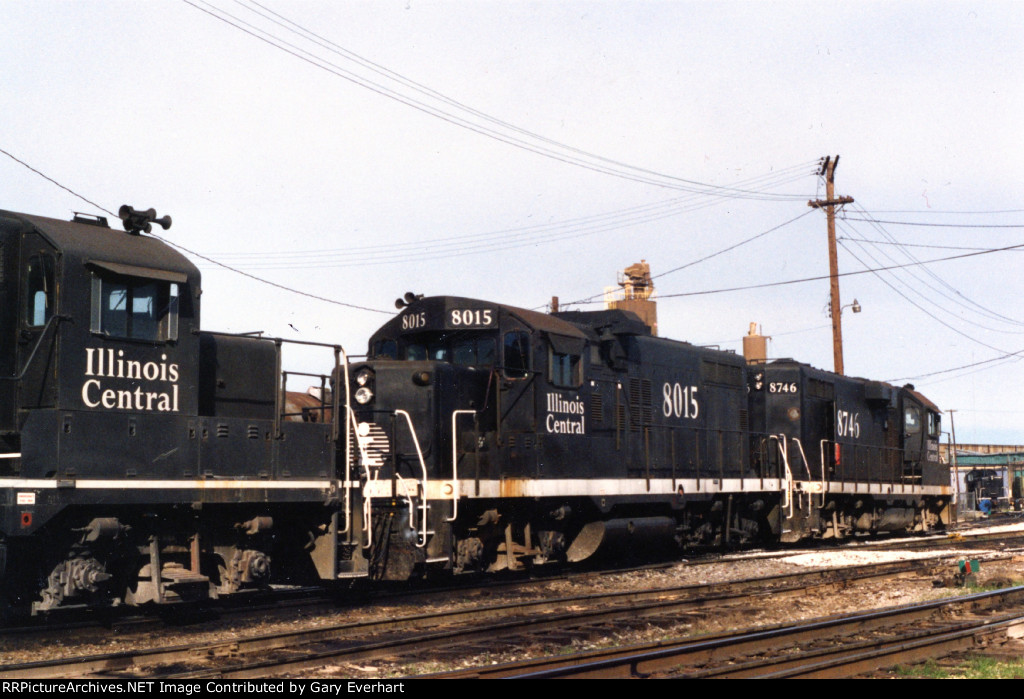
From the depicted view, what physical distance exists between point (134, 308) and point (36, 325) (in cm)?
91

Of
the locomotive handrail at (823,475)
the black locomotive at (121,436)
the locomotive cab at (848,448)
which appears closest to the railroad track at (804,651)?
the black locomotive at (121,436)

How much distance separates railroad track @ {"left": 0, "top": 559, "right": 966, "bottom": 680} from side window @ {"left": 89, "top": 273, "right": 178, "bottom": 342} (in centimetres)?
313

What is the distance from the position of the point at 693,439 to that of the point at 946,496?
1494 cm

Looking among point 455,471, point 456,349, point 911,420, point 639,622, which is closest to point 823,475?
point 911,420

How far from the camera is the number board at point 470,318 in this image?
1520 cm

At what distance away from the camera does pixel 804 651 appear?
9586mm

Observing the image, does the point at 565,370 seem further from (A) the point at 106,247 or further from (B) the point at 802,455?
(B) the point at 802,455

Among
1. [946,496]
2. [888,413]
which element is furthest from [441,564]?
[946,496]

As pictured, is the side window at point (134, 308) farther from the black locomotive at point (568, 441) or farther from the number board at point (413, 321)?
the number board at point (413, 321)

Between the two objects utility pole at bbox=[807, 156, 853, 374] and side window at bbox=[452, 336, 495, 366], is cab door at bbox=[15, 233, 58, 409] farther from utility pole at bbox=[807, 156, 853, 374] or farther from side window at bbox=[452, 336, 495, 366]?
utility pole at bbox=[807, 156, 853, 374]

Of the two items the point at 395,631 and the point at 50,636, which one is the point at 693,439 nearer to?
the point at 395,631

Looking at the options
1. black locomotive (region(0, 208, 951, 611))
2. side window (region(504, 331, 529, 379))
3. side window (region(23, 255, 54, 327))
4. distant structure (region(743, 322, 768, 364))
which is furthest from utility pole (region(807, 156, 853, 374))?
side window (region(23, 255, 54, 327))

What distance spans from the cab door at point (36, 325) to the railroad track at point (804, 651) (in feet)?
15.9

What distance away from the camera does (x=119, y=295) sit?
10.4 meters
